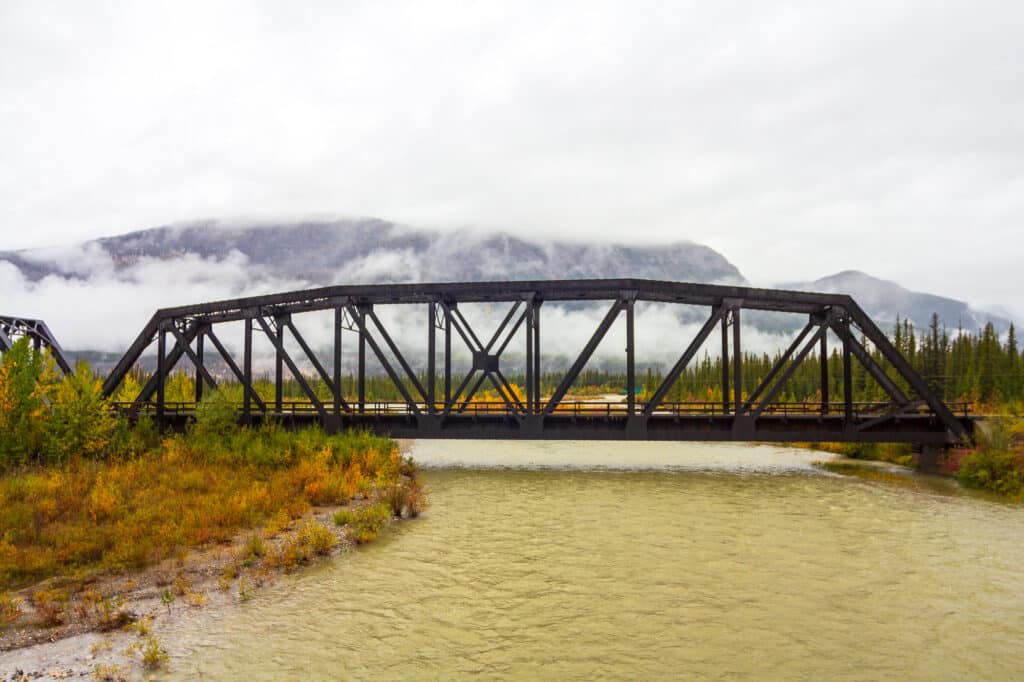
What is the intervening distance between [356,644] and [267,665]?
1693 millimetres

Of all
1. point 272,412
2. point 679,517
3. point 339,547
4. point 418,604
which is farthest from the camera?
point 272,412

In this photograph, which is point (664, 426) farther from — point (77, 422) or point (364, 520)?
point (77, 422)

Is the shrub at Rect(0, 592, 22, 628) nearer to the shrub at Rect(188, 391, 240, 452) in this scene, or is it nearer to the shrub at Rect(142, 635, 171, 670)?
the shrub at Rect(142, 635, 171, 670)

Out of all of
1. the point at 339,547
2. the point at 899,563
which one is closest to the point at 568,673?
the point at 339,547

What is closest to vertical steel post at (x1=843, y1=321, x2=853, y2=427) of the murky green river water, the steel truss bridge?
the steel truss bridge

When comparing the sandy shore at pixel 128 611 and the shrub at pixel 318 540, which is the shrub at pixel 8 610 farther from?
the shrub at pixel 318 540

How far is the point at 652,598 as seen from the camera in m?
14.4

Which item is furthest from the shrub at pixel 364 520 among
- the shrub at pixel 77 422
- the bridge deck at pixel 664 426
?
the shrub at pixel 77 422

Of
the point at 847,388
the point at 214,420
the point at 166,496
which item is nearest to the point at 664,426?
the point at 847,388

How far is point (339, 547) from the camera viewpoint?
60.4ft

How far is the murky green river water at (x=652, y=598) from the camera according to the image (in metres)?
11.1

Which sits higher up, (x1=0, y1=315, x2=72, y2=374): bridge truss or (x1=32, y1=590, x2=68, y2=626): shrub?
(x1=0, y1=315, x2=72, y2=374): bridge truss

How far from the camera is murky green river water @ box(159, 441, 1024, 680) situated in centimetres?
1111

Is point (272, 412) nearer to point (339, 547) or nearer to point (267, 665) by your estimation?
point (339, 547)
